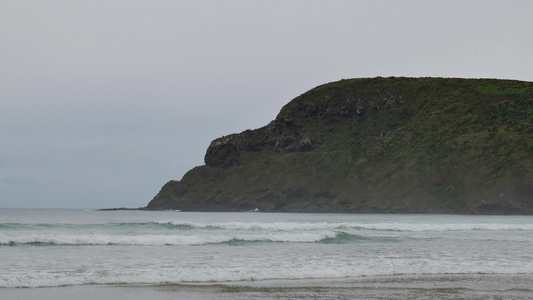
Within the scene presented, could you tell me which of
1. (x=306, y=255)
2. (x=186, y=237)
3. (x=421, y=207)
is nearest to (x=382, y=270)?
(x=306, y=255)

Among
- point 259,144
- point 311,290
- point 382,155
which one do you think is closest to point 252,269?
point 311,290

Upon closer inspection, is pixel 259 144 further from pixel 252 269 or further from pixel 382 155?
pixel 252 269

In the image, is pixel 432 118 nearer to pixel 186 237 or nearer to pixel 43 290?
pixel 186 237

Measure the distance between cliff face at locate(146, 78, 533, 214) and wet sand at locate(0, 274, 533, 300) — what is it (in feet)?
280

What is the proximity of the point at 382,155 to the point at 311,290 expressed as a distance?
114273mm

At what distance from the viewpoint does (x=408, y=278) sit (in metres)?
16.9

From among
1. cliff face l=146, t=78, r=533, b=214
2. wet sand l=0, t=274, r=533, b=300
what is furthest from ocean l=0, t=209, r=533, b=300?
cliff face l=146, t=78, r=533, b=214

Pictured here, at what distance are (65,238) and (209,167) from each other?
396ft

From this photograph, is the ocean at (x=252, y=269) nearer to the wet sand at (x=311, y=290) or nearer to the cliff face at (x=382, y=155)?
the wet sand at (x=311, y=290)

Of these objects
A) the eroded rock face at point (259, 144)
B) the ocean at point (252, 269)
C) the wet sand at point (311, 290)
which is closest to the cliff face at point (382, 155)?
the eroded rock face at point (259, 144)

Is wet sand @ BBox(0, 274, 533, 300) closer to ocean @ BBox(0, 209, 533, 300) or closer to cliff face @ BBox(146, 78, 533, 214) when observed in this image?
ocean @ BBox(0, 209, 533, 300)

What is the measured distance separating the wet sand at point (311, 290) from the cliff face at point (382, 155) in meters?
85.3

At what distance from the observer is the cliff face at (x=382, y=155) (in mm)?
106250

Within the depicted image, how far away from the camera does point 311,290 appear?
14.1m
